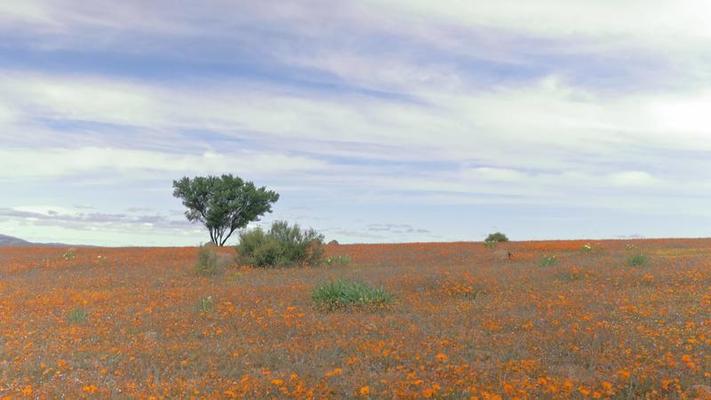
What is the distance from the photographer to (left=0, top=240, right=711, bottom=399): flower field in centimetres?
828

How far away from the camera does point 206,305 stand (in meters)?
15.5

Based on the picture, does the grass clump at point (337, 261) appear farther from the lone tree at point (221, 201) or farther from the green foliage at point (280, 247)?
the lone tree at point (221, 201)

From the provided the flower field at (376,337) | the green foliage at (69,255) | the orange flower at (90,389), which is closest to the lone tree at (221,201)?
the green foliage at (69,255)

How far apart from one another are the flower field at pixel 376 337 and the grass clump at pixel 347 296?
0.33 meters

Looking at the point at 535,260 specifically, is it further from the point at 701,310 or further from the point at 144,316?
the point at 144,316

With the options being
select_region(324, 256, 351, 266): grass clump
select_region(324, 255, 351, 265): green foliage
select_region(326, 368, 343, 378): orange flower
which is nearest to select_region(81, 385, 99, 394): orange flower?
select_region(326, 368, 343, 378): orange flower

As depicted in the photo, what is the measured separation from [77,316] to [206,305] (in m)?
3.20

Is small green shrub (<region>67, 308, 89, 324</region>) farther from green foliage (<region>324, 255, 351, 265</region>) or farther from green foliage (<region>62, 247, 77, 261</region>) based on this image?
green foliage (<region>62, 247, 77, 261</region>)

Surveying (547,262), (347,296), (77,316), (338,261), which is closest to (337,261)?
(338,261)

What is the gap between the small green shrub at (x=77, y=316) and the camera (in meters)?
14.3

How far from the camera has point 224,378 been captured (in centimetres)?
905

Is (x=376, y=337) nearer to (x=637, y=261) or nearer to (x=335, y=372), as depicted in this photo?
(x=335, y=372)

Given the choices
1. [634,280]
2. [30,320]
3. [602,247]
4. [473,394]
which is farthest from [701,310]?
[602,247]

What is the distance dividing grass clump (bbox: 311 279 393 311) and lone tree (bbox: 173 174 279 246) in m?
39.9
